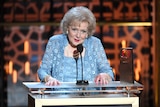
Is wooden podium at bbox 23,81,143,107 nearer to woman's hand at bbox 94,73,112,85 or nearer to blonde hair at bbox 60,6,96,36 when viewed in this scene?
woman's hand at bbox 94,73,112,85

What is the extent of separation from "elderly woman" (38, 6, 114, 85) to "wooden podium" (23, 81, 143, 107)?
0.41m

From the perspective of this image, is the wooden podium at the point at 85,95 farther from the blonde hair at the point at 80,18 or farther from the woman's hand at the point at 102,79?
the blonde hair at the point at 80,18

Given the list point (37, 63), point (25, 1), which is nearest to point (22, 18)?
point (25, 1)

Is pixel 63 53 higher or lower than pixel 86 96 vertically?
higher

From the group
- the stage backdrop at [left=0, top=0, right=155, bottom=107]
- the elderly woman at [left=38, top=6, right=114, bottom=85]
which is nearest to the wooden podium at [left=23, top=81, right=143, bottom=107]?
the elderly woman at [left=38, top=6, right=114, bottom=85]

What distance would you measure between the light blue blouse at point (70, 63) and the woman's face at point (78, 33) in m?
0.09

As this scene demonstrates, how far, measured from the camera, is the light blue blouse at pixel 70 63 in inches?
127

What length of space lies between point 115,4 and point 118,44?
0.59 meters

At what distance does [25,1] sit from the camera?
706 centimetres

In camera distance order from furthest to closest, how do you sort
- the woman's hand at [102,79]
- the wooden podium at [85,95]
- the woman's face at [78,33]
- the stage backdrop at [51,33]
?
1. the stage backdrop at [51,33]
2. the woman's face at [78,33]
3. the woman's hand at [102,79]
4. the wooden podium at [85,95]

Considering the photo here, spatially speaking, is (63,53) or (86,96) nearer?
(86,96)

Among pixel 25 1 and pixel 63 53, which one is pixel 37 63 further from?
pixel 63 53

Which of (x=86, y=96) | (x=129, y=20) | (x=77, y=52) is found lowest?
(x=86, y=96)

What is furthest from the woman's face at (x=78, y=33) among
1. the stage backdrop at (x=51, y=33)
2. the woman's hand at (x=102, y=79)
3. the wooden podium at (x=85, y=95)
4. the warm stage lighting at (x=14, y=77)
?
the warm stage lighting at (x=14, y=77)
